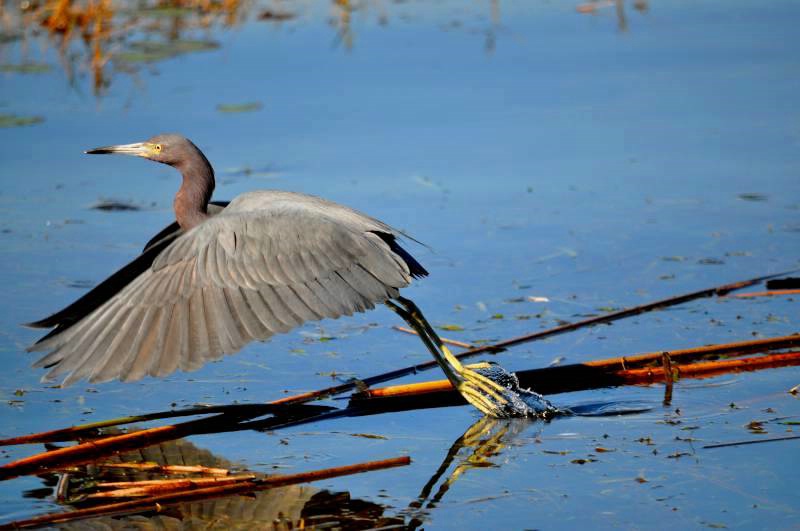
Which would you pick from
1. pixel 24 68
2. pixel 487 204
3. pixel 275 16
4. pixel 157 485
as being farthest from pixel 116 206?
pixel 275 16

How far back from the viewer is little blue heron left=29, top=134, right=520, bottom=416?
443cm

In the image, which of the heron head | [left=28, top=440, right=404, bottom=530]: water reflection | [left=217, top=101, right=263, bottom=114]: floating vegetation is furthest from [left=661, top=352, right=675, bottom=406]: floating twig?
[left=217, top=101, right=263, bottom=114]: floating vegetation

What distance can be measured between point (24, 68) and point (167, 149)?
518 cm

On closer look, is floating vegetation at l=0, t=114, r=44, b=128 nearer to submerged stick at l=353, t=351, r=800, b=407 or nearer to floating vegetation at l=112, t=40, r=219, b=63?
floating vegetation at l=112, t=40, r=219, b=63

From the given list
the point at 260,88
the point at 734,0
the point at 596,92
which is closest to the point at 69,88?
the point at 260,88

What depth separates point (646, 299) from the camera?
598cm

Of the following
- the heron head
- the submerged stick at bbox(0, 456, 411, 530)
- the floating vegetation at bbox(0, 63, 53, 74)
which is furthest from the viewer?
the floating vegetation at bbox(0, 63, 53, 74)

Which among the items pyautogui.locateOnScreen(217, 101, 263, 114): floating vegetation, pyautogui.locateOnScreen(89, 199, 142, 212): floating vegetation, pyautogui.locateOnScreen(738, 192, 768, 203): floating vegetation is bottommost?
pyautogui.locateOnScreen(89, 199, 142, 212): floating vegetation

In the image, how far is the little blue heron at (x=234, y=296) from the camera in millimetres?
4434

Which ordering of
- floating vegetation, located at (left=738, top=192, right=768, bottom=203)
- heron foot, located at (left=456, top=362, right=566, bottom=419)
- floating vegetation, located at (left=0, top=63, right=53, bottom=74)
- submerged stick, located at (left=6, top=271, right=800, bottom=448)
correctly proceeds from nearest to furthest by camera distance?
submerged stick, located at (left=6, top=271, right=800, bottom=448) < heron foot, located at (left=456, top=362, right=566, bottom=419) < floating vegetation, located at (left=738, top=192, right=768, bottom=203) < floating vegetation, located at (left=0, top=63, right=53, bottom=74)

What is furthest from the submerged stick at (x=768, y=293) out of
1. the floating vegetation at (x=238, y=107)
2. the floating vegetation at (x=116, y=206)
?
the floating vegetation at (x=238, y=107)

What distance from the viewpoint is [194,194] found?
535 centimetres

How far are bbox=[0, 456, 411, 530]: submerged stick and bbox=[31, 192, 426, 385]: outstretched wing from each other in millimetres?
553

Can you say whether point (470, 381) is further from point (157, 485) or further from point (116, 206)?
point (116, 206)
